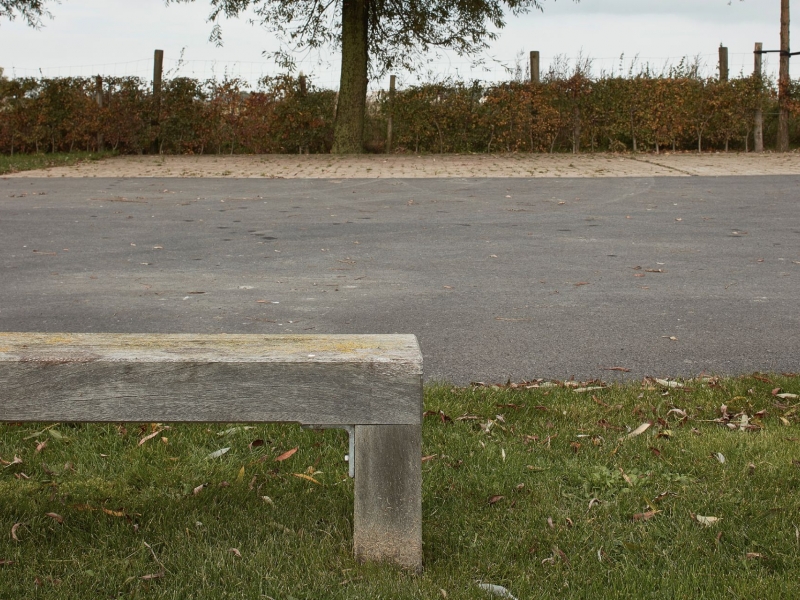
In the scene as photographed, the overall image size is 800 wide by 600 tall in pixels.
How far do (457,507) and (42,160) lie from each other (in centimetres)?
1887

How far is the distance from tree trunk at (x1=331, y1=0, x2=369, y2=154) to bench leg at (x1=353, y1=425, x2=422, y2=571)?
64.3 ft

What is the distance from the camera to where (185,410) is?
8.57 feet

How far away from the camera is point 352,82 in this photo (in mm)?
21562

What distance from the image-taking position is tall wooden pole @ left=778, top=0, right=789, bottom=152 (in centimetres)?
2275

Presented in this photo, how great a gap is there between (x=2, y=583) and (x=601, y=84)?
21.1 metres

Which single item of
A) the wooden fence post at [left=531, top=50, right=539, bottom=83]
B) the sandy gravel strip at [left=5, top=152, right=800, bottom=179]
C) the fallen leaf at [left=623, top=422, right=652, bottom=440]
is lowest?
the fallen leaf at [left=623, top=422, right=652, bottom=440]

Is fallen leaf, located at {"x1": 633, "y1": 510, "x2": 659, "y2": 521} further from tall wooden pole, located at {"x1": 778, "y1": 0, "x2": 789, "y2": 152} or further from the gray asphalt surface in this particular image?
tall wooden pole, located at {"x1": 778, "y1": 0, "x2": 789, "y2": 152}

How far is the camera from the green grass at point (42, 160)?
59.7ft

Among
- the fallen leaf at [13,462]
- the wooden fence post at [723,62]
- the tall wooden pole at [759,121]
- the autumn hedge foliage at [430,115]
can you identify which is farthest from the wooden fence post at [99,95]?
the fallen leaf at [13,462]

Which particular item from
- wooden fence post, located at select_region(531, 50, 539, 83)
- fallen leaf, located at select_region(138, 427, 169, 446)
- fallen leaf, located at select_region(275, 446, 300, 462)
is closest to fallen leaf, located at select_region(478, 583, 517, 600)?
fallen leaf, located at select_region(275, 446, 300, 462)

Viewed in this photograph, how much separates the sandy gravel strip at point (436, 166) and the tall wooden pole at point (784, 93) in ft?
5.34

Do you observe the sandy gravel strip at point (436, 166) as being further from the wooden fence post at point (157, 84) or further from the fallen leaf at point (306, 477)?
the fallen leaf at point (306, 477)

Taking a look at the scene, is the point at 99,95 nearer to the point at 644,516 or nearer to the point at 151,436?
the point at 151,436

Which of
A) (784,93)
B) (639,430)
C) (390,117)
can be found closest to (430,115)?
(390,117)
